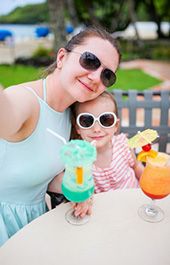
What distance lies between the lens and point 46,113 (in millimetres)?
1520

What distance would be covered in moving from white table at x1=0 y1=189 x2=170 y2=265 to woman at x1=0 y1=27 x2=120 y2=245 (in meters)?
0.23

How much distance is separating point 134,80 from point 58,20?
7.03 ft

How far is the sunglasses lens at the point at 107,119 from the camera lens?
1.68 metres

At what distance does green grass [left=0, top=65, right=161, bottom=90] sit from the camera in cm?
736

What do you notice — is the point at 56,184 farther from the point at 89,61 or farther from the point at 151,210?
the point at 89,61

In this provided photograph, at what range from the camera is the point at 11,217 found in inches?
64.5

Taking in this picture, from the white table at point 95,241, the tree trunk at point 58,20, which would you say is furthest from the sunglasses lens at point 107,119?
the tree trunk at point 58,20

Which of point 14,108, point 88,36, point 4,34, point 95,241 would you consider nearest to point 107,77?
point 88,36

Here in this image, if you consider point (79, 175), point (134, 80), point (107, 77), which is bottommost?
point (134, 80)

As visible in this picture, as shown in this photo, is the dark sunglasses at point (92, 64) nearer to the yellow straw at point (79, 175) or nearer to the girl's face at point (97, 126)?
the girl's face at point (97, 126)

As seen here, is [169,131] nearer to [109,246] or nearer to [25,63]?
[109,246]

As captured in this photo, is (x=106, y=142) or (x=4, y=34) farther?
(x=4, y=34)

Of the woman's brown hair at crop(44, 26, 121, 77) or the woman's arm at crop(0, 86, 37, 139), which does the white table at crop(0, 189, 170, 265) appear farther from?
the woman's brown hair at crop(44, 26, 121, 77)

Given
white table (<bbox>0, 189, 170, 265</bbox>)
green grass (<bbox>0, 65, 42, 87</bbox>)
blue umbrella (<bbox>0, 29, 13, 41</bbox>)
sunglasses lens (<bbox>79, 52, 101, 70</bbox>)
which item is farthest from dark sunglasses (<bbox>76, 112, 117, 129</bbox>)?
blue umbrella (<bbox>0, 29, 13, 41</bbox>)
